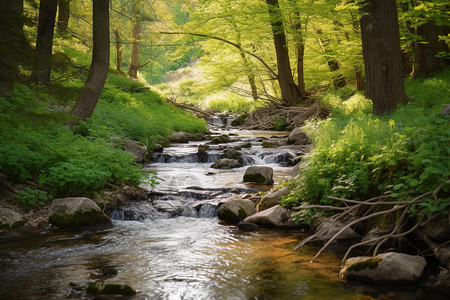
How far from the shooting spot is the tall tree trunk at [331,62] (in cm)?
1904

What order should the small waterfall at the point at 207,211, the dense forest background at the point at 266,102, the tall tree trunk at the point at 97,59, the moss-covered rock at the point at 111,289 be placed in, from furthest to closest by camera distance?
the tall tree trunk at the point at 97,59, the small waterfall at the point at 207,211, the dense forest background at the point at 266,102, the moss-covered rock at the point at 111,289

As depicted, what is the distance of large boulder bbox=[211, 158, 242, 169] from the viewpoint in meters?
11.9

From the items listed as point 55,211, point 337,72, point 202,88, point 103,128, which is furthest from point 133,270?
point 202,88

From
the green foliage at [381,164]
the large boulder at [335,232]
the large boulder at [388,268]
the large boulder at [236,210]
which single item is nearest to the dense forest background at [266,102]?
the green foliage at [381,164]

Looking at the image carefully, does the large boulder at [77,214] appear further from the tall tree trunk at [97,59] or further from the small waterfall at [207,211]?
the tall tree trunk at [97,59]

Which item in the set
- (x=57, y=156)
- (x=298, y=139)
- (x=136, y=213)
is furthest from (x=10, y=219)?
(x=298, y=139)

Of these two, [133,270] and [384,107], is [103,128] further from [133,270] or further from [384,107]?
[384,107]

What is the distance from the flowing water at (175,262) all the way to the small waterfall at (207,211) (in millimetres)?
21

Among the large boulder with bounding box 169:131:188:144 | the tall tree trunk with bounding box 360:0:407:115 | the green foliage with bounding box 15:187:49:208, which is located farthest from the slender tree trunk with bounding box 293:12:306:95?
the green foliage with bounding box 15:187:49:208

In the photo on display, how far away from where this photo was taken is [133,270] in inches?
185

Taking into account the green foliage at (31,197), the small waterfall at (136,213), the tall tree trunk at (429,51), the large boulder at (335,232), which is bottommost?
the large boulder at (335,232)

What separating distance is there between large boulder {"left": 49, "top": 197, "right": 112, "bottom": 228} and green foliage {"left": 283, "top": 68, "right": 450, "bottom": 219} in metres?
3.19

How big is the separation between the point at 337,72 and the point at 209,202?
1454cm

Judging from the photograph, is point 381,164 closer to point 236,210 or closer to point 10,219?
point 236,210
